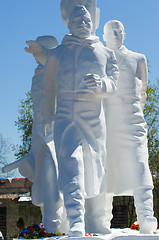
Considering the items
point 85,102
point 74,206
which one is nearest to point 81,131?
point 85,102

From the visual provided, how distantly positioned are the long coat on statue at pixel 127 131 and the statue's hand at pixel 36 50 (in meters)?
1.00

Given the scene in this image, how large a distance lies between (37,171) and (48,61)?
4.84ft

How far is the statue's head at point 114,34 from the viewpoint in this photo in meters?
6.94

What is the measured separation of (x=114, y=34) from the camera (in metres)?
6.95

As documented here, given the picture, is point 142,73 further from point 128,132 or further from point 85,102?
point 85,102

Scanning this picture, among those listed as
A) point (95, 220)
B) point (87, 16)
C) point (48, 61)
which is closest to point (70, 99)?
point (48, 61)

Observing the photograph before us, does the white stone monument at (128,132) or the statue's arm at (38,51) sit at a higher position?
the statue's arm at (38,51)

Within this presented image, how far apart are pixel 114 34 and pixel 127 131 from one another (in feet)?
4.41

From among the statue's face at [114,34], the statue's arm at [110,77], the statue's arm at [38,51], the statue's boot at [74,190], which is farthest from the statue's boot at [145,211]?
the statue's arm at [38,51]

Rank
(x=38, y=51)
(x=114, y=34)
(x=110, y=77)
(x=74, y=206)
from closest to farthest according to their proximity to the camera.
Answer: (x=74, y=206) < (x=110, y=77) < (x=38, y=51) < (x=114, y=34)

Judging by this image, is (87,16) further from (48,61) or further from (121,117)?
(121,117)

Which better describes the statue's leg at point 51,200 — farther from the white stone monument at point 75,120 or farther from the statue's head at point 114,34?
the statue's head at point 114,34

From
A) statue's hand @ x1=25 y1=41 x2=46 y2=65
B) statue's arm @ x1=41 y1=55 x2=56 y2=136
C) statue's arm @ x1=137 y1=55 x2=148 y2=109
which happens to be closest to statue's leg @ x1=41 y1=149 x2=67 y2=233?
statue's arm @ x1=41 y1=55 x2=56 y2=136

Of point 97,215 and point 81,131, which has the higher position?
point 81,131
